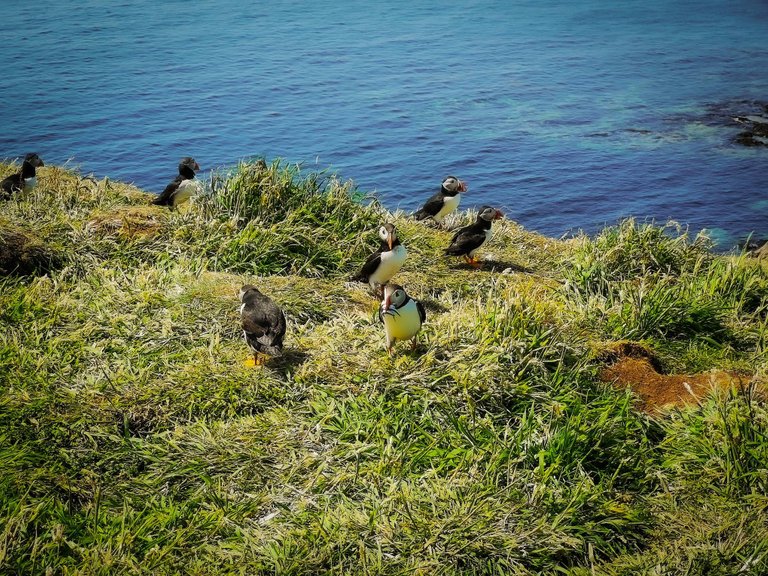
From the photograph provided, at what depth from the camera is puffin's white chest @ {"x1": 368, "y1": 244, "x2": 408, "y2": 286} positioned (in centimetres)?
777

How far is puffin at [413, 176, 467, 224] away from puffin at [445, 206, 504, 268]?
54.3 inches

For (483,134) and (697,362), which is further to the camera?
(483,134)

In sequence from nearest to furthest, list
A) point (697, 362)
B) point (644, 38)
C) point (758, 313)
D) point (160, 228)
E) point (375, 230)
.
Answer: point (697, 362) → point (758, 313) → point (160, 228) → point (375, 230) → point (644, 38)

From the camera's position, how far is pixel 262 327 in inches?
244

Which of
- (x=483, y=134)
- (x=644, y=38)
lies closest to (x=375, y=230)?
(x=483, y=134)

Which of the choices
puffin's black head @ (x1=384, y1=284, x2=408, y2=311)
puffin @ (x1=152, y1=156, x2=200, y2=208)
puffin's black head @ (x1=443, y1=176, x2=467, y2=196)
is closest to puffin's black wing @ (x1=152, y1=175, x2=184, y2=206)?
puffin @ (x1=152, y1=156, x2=200, y2=208)

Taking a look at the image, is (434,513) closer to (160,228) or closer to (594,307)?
(594,307)

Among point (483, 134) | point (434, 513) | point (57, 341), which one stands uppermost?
point (57, 341)

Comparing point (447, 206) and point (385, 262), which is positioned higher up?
point (385, 262)

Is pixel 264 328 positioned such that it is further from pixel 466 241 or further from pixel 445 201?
pixel 445 201

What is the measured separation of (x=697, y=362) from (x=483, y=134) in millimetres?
17179

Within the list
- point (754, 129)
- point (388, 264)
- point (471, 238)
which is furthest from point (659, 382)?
point (754, 129)

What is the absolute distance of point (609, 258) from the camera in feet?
28.9

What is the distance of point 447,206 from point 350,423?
5682 mm
